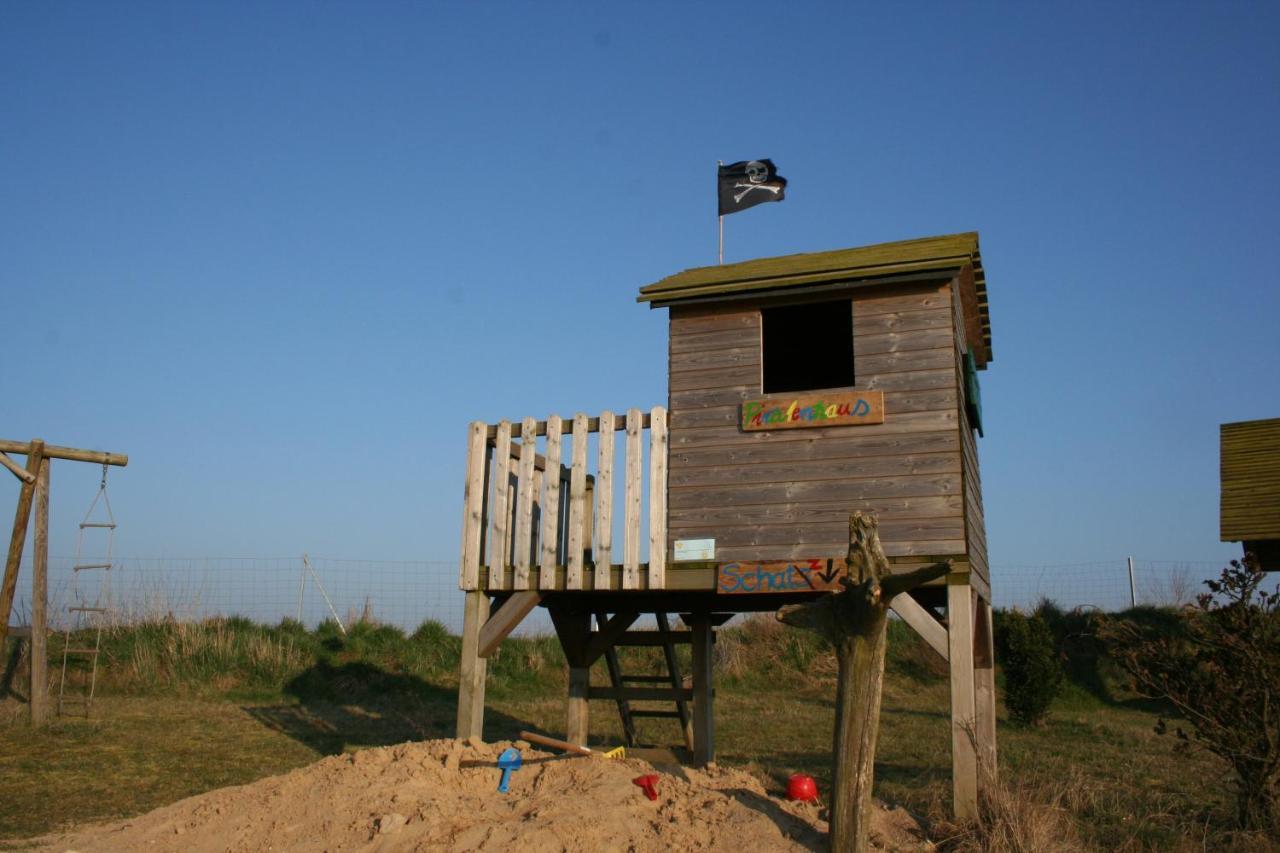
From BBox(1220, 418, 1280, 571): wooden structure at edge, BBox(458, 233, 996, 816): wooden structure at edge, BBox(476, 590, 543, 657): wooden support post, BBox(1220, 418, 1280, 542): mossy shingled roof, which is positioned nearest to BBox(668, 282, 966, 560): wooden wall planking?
BBox(458, 233, 996, 816): wooden structure at edge

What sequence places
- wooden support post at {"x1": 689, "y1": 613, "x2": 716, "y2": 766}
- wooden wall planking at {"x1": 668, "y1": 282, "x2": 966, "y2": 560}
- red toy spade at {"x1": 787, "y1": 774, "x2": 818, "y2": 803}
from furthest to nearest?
wooden support post at {"x1": 689, "y1": 613, "x2": 716, "y2": 766} < wooden wall planking at {"x1": 668, "y1": 282, "x2": 966, "y2": 560} < red toy spade at {"x1": 787, "y1": 774, "x2": 818, "y2": 803}

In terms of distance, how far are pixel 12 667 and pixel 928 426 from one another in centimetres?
1588

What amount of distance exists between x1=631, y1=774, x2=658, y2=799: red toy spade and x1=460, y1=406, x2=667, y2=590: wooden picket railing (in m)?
2.17

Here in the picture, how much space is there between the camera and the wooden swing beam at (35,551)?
1466 centimetres

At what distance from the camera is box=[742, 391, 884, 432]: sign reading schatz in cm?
1007

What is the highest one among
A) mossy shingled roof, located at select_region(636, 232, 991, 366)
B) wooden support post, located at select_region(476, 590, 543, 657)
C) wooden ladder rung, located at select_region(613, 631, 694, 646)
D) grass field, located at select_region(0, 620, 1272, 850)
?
mossy shingled roof, located at select_region(636, 232, 991, 366)

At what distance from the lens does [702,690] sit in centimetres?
1227

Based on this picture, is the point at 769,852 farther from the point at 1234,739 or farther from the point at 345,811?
the point at 1234,739

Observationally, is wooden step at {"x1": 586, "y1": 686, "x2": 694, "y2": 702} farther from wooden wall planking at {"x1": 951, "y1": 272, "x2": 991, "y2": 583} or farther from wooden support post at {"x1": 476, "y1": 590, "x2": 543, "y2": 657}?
wooden wall planking at {"x1": 951, "y1": 272, "x2": 991, "y2": 583}

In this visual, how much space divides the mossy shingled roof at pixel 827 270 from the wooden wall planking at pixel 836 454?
0.27 meters

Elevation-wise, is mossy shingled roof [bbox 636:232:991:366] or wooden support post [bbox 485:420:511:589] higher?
mossy shingled roof [bbox 636:232:991:366]

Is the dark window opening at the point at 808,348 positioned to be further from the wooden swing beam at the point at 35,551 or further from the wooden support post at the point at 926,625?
the wooden swing beam at the point at 35,551

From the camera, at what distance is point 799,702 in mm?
19547

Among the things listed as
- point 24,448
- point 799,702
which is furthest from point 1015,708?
point 24,448
